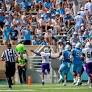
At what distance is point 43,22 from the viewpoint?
2878 centimetres

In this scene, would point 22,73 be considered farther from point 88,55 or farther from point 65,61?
point 88,55

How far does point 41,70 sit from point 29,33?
8.67 feet

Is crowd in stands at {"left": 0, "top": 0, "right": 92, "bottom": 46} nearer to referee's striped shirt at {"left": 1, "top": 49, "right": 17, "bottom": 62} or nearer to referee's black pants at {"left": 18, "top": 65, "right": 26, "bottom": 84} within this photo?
referee's black pants at {"left": 18, "top": 65, "right": 26, "bottom": 84}

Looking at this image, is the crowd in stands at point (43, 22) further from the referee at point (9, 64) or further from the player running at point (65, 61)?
the referee at point (9, 64)

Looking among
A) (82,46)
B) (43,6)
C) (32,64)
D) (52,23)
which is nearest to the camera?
(82,46)

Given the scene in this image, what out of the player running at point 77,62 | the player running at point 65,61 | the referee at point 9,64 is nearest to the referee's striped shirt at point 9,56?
the referee at point 9,64

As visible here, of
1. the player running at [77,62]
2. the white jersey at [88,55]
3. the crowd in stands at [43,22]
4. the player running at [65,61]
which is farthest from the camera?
the crowd in stands at [43,22]

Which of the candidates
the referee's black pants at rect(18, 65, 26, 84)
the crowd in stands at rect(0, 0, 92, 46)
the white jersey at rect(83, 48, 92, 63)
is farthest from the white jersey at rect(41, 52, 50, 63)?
the white jersey at rect(83, 48, 92, 63)

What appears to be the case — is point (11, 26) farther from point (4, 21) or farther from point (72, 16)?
point (72, 16)

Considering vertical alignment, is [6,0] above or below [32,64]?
above

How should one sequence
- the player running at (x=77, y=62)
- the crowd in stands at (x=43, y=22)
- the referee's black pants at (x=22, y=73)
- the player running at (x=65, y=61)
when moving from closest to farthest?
the player running at (x=65, y=61) < the player running at (x=77, y=62) < the referee's black pants at (x=22, y=73) < the crowd in stands at (x=43, y=22)

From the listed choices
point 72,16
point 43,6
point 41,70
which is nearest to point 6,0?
point 43,6

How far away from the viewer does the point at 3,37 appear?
92.6 feet

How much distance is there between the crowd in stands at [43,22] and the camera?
27391 millimetres
